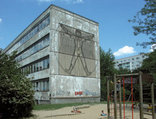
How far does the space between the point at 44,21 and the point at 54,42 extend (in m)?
5.61

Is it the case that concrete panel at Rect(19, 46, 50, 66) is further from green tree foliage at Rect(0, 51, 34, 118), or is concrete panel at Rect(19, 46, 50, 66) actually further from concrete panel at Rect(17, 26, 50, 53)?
green tree foliage at Rect(0, 51, 34, 118)

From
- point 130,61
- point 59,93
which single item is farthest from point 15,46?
point 130,61

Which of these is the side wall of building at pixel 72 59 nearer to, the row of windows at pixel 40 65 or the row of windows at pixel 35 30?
the row of windows at pixel 35 30

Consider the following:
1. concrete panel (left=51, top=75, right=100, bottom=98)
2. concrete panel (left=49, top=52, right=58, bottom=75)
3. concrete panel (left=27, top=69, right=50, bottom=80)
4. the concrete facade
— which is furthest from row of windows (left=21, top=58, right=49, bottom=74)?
concrete panel (left=51, top=75, right=100, bottom=98)

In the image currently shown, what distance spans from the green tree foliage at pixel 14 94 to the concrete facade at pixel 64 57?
45.8 ft

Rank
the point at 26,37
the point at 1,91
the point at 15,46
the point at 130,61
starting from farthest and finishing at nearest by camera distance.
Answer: the point at 130,61, the point at 15,46, the point at 26,37, the point at 1,91

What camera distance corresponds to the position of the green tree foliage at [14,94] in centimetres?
1292

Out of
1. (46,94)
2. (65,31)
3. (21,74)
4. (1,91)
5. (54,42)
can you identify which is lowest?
(46,94)

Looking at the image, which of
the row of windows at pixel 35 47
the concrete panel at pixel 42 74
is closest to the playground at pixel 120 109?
the concrete panel at pixel 42 74

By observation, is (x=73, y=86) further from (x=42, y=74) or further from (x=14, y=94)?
(x=14, y=94)

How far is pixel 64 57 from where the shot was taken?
1192 inches

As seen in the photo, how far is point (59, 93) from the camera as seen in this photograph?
2862 cm

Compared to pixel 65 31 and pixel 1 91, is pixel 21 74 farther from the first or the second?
pixel 65 31

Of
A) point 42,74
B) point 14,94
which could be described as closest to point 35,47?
point 42,74
